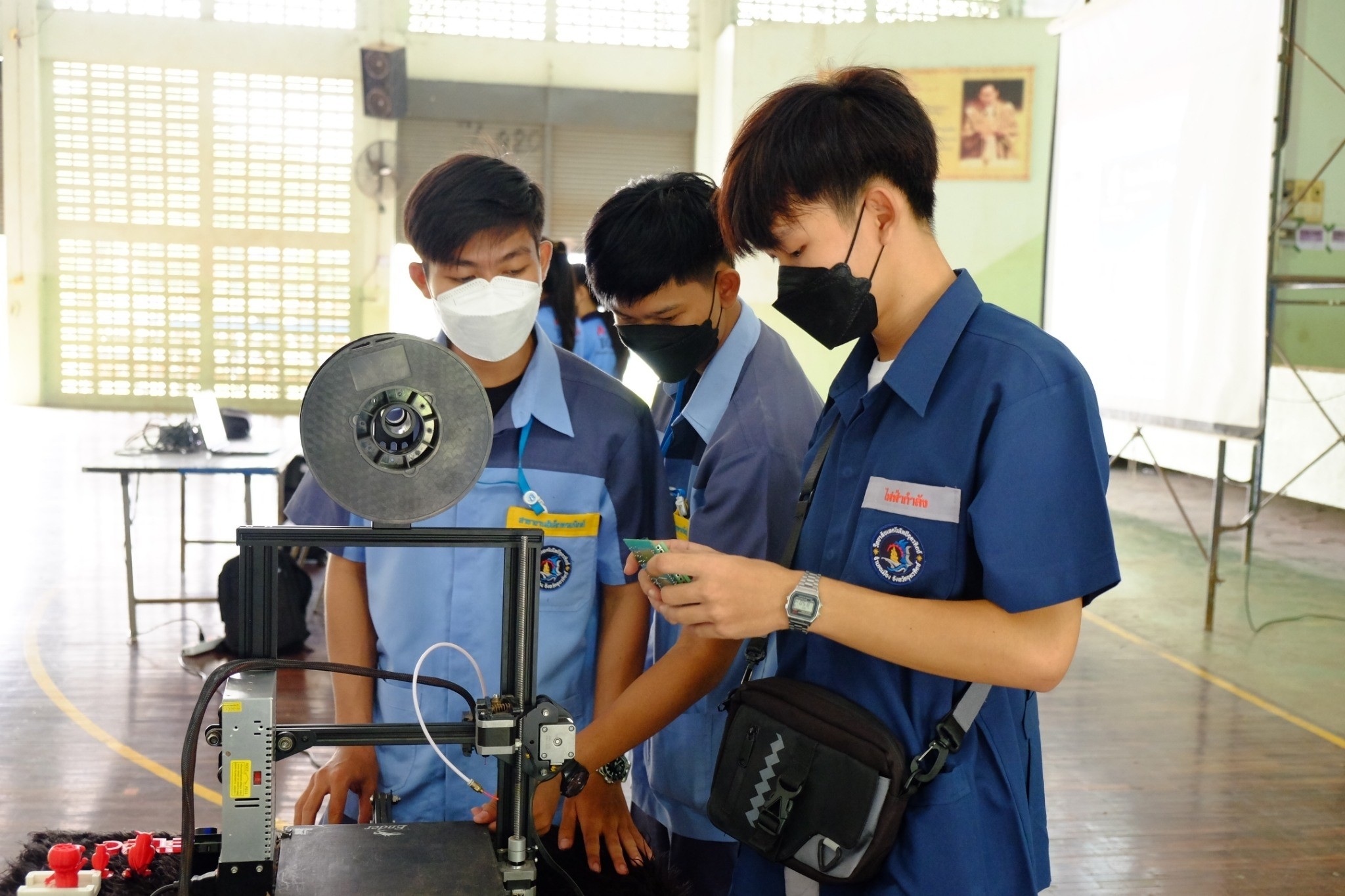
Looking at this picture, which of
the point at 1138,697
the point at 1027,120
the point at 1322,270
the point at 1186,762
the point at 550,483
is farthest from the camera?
the point at 1027,120

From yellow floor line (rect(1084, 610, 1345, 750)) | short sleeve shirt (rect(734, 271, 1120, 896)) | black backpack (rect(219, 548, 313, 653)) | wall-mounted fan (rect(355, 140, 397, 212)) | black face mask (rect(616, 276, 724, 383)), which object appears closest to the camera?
short sleeve shirt (rect(734, 271, 1120, 896))

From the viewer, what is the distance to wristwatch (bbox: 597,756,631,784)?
1.26m

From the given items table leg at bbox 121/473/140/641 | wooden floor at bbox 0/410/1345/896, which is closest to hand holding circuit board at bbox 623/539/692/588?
wooden floor at bbox 0/410/1345/896

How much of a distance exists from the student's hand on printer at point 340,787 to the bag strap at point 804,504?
45 cm

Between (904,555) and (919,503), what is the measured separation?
5cm

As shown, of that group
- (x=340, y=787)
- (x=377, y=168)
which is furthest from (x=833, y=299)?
(x=377, y=168)

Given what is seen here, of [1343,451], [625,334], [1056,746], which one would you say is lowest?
[1056,746]

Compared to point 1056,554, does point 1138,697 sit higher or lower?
lower

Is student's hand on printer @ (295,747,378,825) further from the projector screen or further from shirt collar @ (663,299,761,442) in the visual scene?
the projector screen

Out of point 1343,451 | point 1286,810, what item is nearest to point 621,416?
point 1286,810

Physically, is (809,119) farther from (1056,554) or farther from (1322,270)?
(1322,270)

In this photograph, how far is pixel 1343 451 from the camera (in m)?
7.13

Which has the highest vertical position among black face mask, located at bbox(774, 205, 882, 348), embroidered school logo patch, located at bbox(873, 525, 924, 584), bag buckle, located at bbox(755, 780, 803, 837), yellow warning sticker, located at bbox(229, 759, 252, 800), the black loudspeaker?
the black loudspeaker

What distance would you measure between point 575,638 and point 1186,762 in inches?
109
